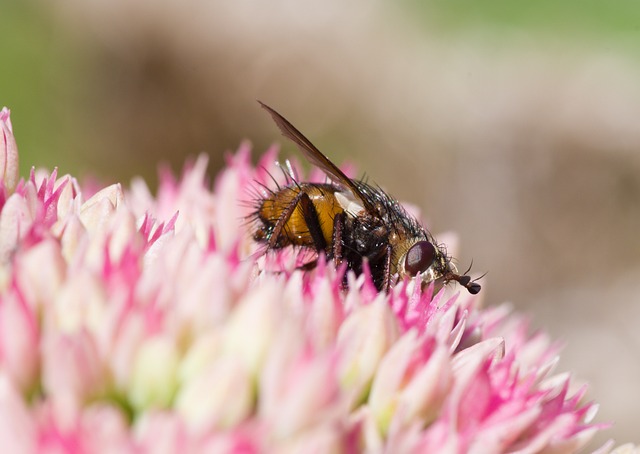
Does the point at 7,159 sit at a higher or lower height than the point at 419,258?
higher

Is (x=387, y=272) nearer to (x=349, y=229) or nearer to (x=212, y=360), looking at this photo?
(x=349, y=229)

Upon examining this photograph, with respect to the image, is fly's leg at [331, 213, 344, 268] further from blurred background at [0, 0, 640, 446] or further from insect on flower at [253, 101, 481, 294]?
blurred background at [0, 0, 640, 446]

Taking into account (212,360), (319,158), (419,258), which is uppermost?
(319,158)

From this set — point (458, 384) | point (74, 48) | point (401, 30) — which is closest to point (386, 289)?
point (458, 384)

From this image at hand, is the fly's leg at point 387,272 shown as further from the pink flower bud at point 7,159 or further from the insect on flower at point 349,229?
the pink flower bud at point 7,159

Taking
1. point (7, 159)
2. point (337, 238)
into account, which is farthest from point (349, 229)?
point (7, 159)

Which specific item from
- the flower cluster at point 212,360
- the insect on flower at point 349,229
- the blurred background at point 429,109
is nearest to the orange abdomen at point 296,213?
the insect on flower at point 349,229

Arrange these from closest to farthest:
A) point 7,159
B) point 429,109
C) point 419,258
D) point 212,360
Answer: point 212,360 → point 7,159 → point 419,258 → point 429,109

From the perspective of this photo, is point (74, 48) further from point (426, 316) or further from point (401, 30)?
point (426, 316)

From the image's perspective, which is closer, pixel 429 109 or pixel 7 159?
pixel 7 159
